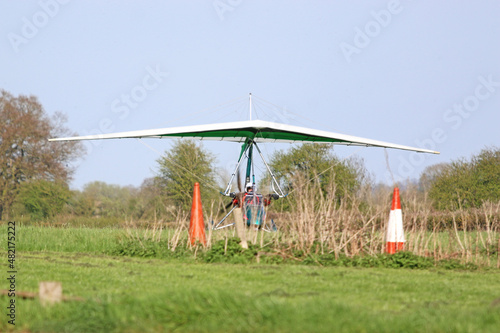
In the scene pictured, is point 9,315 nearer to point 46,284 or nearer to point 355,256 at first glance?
point 46,284

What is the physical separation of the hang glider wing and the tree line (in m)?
8.05

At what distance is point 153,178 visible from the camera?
41875 mm

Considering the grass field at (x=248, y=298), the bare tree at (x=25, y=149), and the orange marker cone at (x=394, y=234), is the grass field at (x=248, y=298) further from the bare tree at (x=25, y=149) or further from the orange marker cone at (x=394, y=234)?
the bare tree at (x=25, y=149)

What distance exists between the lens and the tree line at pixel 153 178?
104 ft

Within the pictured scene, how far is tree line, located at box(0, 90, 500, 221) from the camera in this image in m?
31.7

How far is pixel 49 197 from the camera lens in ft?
138

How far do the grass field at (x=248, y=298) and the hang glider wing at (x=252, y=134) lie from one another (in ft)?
20.2

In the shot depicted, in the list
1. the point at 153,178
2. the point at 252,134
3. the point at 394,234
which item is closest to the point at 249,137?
the point at 252,134

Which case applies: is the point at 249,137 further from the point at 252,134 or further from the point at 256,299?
the point at 256,299

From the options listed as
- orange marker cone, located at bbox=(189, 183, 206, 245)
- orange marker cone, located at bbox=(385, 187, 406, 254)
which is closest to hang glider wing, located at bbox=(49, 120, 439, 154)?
orange marker cone, located at bbox=(189, 183, 206, 245)

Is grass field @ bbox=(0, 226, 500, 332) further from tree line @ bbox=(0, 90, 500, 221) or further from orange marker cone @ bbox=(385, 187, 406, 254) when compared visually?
tree line @ bbox=(0, 90, 500, 221)

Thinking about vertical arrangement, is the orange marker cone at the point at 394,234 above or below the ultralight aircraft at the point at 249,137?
below

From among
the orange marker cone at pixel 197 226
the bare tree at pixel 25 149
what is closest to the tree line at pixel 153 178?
the bare tree at pixel 25 149

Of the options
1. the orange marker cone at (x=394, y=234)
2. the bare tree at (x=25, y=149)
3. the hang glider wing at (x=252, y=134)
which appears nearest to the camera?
the orange marker cone at (x=394, y=234)
